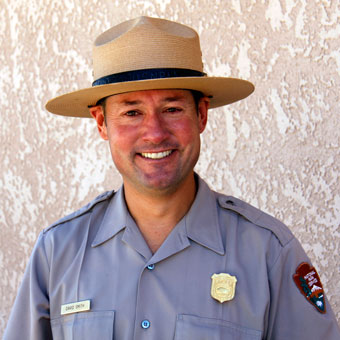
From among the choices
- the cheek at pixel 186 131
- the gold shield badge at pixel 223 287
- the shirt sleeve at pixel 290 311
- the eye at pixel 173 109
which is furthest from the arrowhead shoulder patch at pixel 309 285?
the eye at pixel 173 109

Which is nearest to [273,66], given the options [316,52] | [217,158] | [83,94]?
[316,52]

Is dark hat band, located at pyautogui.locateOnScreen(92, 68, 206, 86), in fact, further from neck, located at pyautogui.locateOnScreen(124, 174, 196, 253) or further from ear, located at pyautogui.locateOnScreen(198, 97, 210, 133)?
neck, located at pyautogui.locateOnScreen(124, 174, 196, 253)

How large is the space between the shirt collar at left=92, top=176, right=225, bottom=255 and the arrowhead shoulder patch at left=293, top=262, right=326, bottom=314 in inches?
10.4

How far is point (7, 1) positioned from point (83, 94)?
1.70 meters

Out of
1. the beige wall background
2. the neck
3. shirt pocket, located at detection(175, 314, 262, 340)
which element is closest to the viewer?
shirt pocket, located at detection(175, 314, 262, 340)

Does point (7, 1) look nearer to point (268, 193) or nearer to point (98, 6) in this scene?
point (98, 6)

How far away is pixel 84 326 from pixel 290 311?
0.67 m

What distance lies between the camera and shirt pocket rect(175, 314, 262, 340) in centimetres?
187

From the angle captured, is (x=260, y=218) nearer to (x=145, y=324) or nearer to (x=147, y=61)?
(x=145, y=324)

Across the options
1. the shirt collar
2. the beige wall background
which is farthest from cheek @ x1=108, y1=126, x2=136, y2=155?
the beige wall background

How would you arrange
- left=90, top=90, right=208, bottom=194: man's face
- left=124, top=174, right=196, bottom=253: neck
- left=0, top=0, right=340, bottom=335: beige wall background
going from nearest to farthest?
left=90, top=90, right=208, bottom=194: man's face, left=124, top=174, right=196, bottom=253: neck, left=0, top=0, right=340, bottom=335: beige wall background

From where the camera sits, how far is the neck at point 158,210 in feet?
6.82

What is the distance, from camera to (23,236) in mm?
3457

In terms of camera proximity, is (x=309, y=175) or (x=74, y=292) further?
(x=309, y=175)
